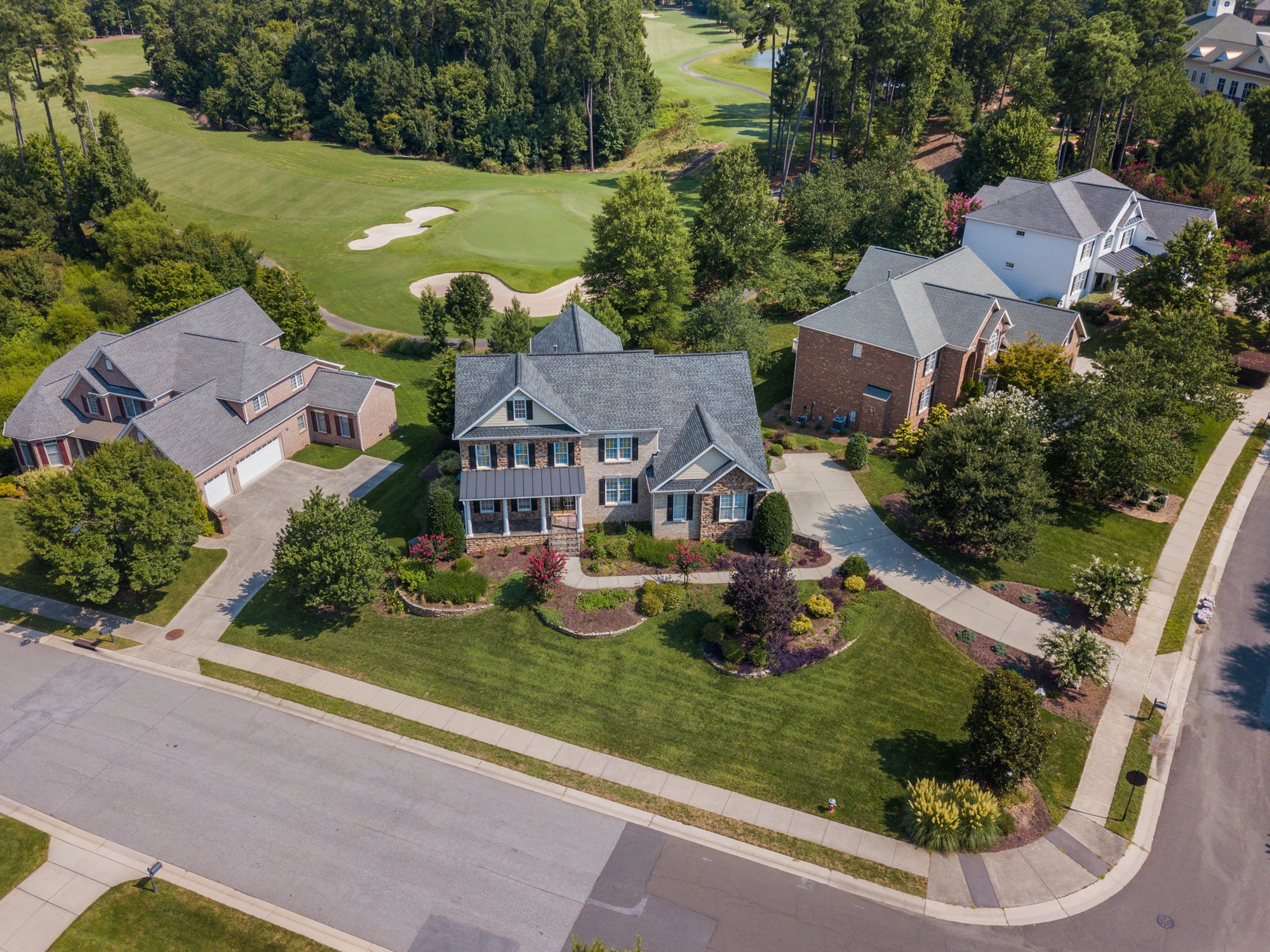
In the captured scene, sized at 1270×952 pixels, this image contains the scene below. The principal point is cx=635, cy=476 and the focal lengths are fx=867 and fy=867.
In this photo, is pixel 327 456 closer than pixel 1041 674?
No

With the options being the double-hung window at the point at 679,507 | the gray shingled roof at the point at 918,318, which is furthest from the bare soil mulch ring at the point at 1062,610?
the gray shingled roof at the point at 918,318

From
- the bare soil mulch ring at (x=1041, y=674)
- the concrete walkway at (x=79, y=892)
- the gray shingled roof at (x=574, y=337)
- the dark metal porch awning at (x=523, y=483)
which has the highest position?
the gray shingled roof at (x=574, y=337)

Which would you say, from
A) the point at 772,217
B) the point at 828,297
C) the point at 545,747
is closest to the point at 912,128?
the point at 772,217

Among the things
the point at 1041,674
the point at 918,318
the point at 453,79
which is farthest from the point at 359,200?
the point at 1041,674

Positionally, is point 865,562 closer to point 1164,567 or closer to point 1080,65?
point 1164,567

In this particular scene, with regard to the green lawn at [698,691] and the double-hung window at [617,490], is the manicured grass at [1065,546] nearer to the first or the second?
the green lawn at [698,691]

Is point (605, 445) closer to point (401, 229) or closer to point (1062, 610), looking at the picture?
point (1062, 610)
